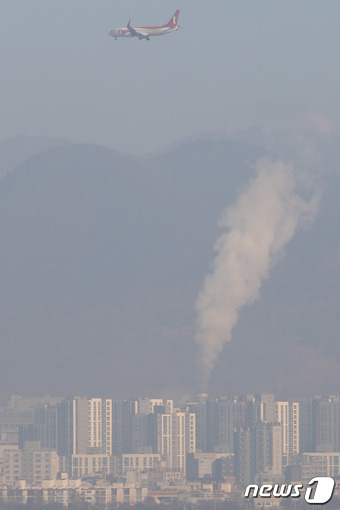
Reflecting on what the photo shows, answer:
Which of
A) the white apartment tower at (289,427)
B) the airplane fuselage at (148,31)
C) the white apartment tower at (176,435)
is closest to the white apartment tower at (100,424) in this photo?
the white apartment tower at (176,435)

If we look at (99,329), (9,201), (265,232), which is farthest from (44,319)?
(265,232)

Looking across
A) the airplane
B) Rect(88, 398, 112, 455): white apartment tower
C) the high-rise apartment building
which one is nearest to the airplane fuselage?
the airplane

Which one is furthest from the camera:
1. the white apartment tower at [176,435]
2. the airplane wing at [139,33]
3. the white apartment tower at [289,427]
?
the white apartment tower at [176,435]

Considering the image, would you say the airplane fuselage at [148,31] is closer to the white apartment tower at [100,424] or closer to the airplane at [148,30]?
the airplane at [148,30]

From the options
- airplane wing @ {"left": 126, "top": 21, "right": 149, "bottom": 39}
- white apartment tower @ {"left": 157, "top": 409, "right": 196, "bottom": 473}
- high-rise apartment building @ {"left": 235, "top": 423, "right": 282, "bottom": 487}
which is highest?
airplane wing @ {"left": 126, "top": 21, "right": 149, "bottom": 39}

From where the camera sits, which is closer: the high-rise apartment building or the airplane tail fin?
the airplane tail fin

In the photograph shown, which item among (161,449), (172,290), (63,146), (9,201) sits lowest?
(161,449)

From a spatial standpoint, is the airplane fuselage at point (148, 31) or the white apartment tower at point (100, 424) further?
the white apartment tower at point (100, 424)

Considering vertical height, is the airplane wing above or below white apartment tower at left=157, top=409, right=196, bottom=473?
above

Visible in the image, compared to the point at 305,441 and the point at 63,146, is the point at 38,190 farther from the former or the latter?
the point at 305,441

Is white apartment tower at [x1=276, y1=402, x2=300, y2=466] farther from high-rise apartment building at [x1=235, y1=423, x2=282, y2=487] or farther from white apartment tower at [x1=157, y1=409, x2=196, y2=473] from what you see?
white apartment tower at [x1=157, y1=409, x2=196, y2=473]

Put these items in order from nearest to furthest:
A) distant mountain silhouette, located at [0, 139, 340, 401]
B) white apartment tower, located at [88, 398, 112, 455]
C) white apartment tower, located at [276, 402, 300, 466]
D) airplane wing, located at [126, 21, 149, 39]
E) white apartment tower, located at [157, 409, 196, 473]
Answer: airplane wing, located at [126, 21, 149, 39] < white apartment tower, located at [276, 402, 300, 466] < white apartment tower, located at [157, 409, 196, 473] < white apartment tower, located at [88, 398, 112, 455] < distant mountain silhouette, located at [0, 139, 340, 401]
